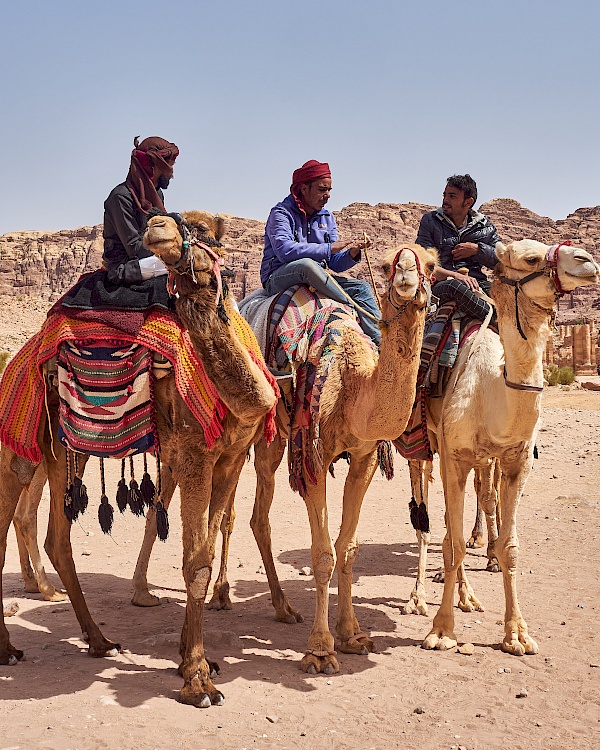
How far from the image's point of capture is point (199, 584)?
4.38 metres

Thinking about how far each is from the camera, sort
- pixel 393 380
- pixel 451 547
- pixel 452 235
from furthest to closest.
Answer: pixel 452 235, pixel 451 547, pixel 393 380

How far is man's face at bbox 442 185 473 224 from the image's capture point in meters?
6.60

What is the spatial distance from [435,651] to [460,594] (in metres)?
1.13

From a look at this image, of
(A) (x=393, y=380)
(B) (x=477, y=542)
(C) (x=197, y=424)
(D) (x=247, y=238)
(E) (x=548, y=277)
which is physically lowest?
(B) (x=477, y=542)

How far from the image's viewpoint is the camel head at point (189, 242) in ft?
13.2

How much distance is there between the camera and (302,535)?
9172 mm

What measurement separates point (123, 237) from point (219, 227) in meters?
0.79

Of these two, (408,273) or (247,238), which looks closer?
(408,273)

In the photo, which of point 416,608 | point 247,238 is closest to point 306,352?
point 416,608

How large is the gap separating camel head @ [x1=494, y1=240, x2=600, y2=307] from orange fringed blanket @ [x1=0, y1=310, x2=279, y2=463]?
5.70ft

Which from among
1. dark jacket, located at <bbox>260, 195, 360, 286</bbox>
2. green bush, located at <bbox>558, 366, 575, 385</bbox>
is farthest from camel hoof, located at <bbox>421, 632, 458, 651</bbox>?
green bush, located at <bbox>558, 366, 575, 385</bbox>

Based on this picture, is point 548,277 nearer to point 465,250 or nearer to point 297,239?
point 465,250

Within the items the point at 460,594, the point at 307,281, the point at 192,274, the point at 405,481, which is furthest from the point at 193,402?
the point at 405,481

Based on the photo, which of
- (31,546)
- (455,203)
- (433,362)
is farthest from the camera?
(455,203)
